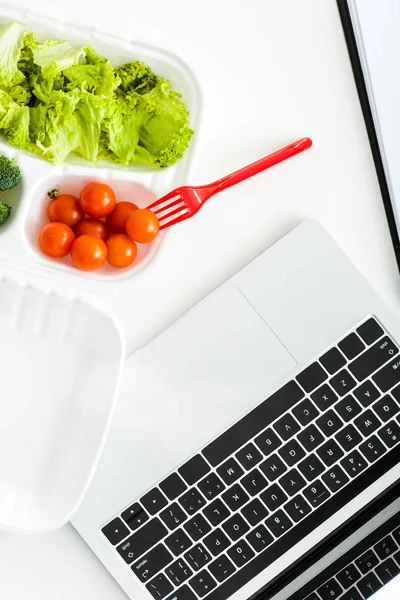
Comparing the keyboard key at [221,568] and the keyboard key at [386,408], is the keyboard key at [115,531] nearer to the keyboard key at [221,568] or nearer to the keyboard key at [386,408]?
the keyboard key at [221,568]

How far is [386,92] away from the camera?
1.18 m

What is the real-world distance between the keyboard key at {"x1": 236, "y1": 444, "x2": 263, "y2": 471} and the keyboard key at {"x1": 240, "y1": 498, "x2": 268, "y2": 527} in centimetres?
7

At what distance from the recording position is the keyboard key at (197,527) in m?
1.20

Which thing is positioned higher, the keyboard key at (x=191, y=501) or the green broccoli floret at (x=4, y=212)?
the green broccoli floret at (x=4, y=212)

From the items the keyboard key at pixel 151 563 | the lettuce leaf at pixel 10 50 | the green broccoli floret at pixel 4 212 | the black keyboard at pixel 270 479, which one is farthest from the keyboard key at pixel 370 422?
the lettuce leaf at pixel 10 50

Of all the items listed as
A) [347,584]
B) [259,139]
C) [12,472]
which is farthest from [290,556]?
[259,139]

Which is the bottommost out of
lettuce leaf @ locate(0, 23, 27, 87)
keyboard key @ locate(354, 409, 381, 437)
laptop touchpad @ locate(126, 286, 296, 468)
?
keyboard key @ locate(354, 409, 381, 437)

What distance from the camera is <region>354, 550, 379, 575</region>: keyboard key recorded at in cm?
116

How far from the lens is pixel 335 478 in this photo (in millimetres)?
1220

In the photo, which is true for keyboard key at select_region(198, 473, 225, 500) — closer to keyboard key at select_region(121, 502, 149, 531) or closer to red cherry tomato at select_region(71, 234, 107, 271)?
keyboard key at select_region(121, 502, 149, 531)

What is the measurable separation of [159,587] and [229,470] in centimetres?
25

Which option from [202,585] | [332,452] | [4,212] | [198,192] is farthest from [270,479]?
[4,212]

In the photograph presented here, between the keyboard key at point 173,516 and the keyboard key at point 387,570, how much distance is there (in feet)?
1.18

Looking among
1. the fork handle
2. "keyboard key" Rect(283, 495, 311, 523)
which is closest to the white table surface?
the fork handle
